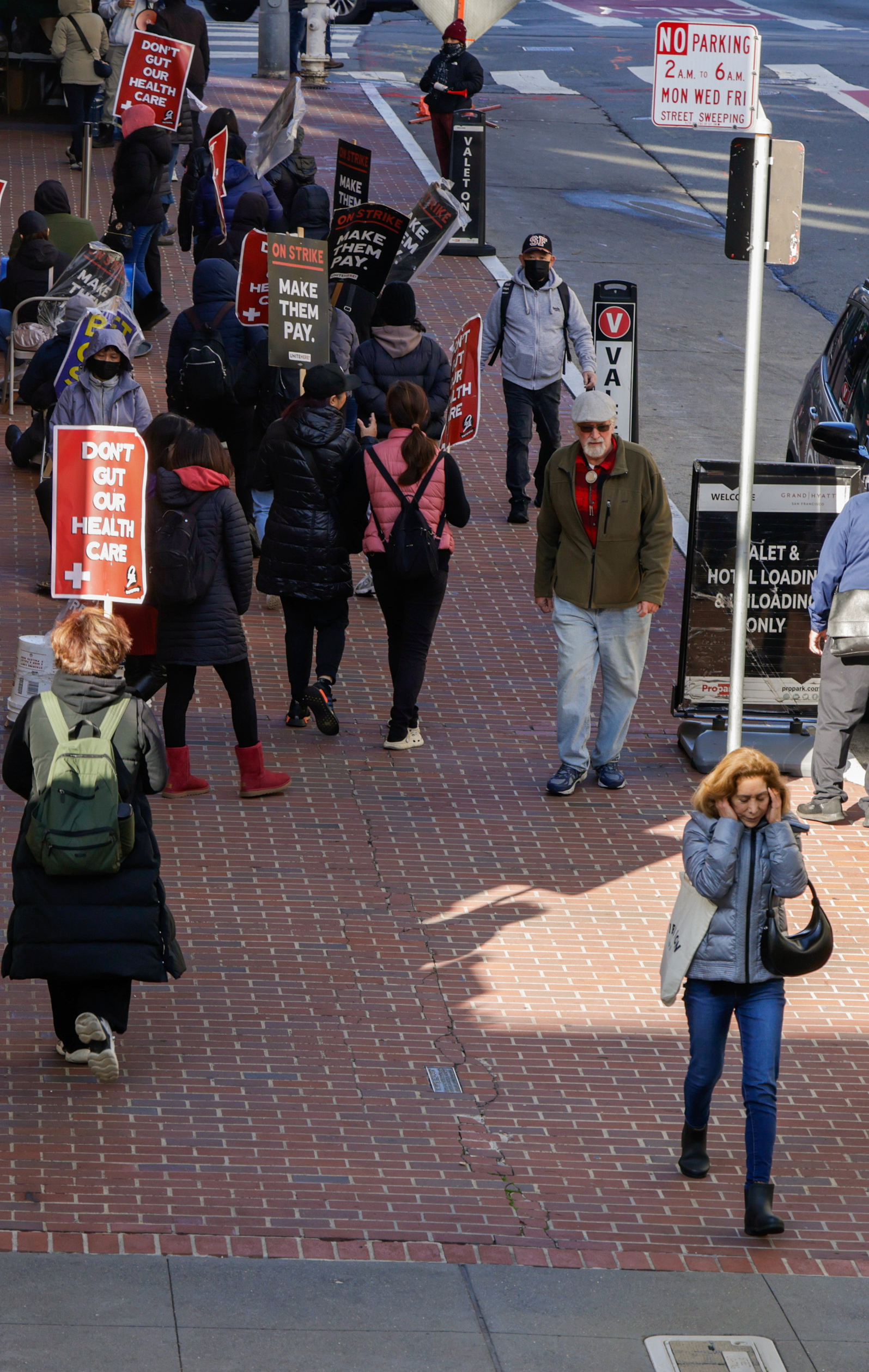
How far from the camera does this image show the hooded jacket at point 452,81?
2292 cm

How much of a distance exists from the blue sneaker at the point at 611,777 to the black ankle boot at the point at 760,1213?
393 centimetres

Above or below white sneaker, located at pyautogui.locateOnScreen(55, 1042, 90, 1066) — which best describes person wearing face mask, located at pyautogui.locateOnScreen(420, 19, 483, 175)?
above

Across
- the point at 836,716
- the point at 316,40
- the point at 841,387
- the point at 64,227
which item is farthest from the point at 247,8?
the point at 836,716

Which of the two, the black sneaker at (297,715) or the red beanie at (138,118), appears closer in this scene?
the black sneaker at (297,715)

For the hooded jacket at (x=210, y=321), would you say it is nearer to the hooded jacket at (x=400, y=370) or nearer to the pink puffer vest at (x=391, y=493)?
the hooded jacket at (x=400, y=370)

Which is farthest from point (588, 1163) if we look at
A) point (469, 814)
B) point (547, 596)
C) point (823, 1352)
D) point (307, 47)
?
point (307, 47)

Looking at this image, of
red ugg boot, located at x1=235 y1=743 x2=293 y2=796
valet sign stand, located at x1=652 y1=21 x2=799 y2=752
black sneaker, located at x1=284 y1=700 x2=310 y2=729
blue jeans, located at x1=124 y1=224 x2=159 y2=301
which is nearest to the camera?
valet sign stand, located at x1=652 y1=21 x2=799 y2=752

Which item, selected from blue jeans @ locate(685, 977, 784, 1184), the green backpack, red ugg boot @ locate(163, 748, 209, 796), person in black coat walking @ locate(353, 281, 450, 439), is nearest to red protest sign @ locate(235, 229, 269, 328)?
person in black coat walking @ locate(353, 281, 450, 439)

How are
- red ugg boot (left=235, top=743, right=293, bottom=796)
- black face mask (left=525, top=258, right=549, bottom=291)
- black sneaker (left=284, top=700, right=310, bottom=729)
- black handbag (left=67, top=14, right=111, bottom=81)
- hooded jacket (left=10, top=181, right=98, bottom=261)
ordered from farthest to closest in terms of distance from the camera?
black handbag (left=67, top=14, right=111, bottom=81)
hooded jacket (left=10, top=181, right=98, bottom=261)
black face mask (left=525, top=258, right=549, bottom=291)
black sneaker (left=284, top=700, right=310, bottom=729)
red ugg boot (left=235, top=743, right=293, bottom=796)

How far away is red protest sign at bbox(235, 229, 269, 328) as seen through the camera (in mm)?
12367

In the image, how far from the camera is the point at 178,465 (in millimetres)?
9438

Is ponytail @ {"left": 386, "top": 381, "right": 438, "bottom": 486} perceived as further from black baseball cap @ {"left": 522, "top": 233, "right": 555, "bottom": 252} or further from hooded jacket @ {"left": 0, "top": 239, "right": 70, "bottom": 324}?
hooded jacket @ {"left": 0, "top": 239, "right": 70, "bottom": 324}

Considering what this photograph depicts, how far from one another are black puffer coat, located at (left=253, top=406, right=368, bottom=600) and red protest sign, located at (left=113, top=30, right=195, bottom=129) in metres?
6.50

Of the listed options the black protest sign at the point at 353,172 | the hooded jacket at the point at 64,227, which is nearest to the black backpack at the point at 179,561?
the black protest sign at the point at 353,172
